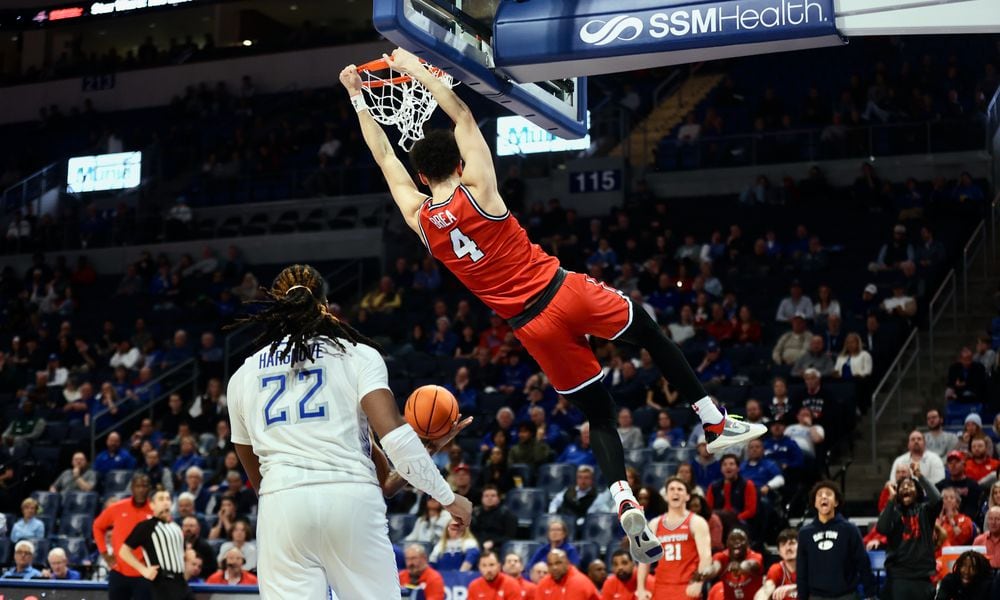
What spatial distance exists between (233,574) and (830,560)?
22.0 feet

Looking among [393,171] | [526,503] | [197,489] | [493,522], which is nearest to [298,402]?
[393,171]

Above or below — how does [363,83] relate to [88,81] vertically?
below

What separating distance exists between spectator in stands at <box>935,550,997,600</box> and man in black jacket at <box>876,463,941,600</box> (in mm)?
434

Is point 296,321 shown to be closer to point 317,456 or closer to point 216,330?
point 317,456

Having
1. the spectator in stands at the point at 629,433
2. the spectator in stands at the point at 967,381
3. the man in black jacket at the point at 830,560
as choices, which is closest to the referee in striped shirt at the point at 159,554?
the man in black jacket at the point at 830,560

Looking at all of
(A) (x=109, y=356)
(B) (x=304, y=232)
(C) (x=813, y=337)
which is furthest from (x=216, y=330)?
(C) (x=813, y=337)

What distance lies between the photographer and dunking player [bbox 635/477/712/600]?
12.2 meters

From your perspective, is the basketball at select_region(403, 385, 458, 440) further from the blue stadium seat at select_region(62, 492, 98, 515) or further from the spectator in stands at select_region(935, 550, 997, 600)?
the blue stadium seat at select_region(62, 492, 98, 515)

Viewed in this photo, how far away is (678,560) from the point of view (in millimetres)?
12297

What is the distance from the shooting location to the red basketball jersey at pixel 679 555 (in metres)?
12.3

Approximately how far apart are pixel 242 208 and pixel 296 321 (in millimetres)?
23153

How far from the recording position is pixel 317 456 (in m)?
5.44

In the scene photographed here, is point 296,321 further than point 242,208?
No

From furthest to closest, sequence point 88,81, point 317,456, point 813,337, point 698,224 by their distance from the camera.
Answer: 1. point 88,81
2. point 698,224
3. point 813,337
4. point 317,456
